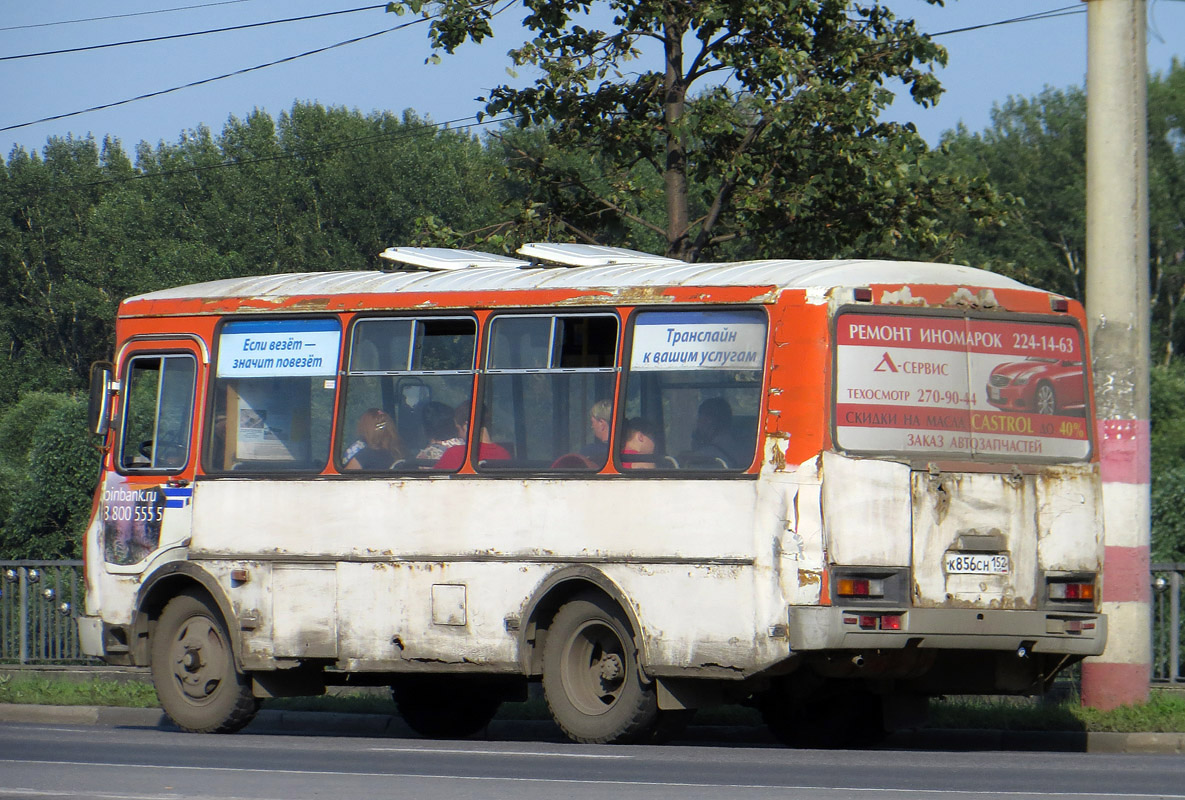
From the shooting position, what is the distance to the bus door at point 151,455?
14.3 m

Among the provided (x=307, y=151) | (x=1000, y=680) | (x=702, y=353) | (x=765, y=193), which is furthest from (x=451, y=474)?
(x=307, y=151)

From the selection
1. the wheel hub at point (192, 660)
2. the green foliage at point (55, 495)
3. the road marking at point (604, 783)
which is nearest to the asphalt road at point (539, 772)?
the road marking at point (604, 783)

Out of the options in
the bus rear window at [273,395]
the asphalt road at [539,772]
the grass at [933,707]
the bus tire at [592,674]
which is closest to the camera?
the asphalt road at [539,772]

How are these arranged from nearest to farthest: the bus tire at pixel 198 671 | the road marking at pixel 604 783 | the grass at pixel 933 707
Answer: the road marking at pixel 604 783 < the grass at pixel 933 707 < the bus tire at pixel 198 671

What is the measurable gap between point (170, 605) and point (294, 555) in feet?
4.38

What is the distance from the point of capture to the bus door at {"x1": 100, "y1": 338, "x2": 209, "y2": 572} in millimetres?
14336

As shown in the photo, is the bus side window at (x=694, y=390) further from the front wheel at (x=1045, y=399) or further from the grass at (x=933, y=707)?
the grass at (x=933, y=707)

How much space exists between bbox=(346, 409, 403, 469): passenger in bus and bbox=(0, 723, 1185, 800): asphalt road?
73.9 inches

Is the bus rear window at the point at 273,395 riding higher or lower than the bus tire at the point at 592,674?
higher

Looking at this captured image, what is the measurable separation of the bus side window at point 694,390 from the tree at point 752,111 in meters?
5.83

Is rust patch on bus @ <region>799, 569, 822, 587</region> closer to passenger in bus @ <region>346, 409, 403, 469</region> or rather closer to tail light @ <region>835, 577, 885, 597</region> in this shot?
tail light @ <region>835, 577, 885, 597</region>

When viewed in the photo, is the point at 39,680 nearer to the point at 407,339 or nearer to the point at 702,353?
the point at 407,339

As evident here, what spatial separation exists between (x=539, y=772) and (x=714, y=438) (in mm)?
2548

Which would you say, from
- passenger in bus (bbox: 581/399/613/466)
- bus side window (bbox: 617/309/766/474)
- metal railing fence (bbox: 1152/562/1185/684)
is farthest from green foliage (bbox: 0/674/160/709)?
metal railing fence (bbox: 1152/562/1185/684)
